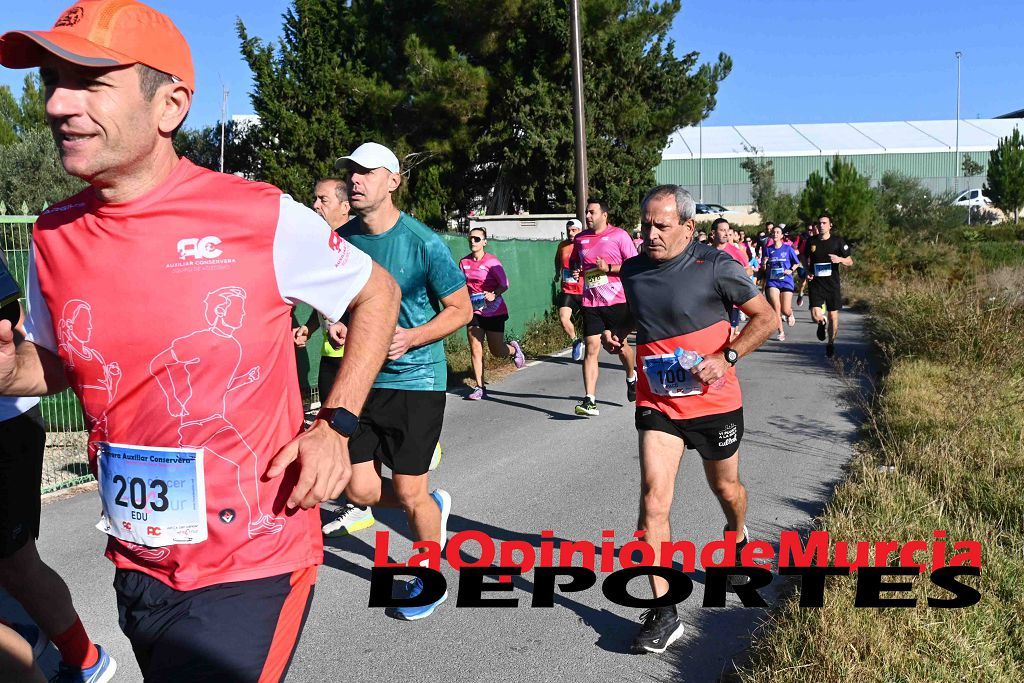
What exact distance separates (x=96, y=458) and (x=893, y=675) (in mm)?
2876

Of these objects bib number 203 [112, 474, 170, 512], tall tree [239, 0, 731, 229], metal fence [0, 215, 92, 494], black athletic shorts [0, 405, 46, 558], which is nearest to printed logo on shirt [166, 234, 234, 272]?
bib number 203 [112, 474, 170, 512]

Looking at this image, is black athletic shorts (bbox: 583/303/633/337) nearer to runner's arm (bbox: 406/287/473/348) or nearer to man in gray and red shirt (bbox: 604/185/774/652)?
man in gray and red shirt (bbox: 604/185/774/652)

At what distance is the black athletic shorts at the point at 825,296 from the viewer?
46.7 feet

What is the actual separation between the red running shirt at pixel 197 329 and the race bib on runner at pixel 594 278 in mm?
7996

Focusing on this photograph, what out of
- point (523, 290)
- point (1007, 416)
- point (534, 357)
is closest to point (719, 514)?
point (1007, 416)

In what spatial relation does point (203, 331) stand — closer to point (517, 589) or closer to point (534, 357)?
point (517, 589)

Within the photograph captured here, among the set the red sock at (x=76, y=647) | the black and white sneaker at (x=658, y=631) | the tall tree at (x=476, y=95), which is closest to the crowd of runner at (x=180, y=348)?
the red sock at (x=76, y=647)

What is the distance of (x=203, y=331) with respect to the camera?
6.86 ft

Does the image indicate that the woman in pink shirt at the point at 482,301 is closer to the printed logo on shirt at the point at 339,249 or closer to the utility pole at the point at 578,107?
the utility pole at the point at 578,107

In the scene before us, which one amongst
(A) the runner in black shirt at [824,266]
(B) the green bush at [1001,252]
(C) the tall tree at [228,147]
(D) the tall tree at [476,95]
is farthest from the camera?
(C) the tall tree at [228,147]

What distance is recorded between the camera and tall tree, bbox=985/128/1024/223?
2208 inches

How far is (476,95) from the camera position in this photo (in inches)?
1118

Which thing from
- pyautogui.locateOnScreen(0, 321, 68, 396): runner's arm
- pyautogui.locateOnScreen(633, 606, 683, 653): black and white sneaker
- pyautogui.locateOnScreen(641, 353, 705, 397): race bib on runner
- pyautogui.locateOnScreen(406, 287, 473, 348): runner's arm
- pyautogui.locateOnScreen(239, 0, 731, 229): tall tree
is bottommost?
pyautogui.locateOnScreen(633, 606, 683, 653): black and white sneaker

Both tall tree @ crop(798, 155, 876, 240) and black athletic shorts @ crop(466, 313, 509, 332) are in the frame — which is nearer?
black athletic shorts @ crop(466, 313, 509, 332)
